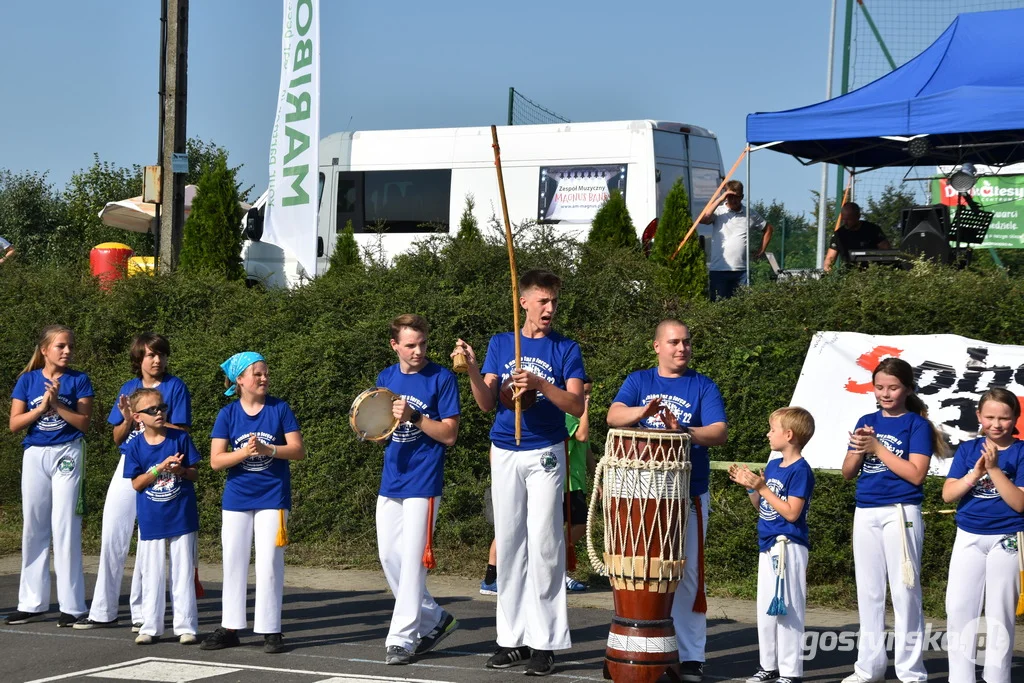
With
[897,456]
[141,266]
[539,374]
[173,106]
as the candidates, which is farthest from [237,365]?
[173,106]

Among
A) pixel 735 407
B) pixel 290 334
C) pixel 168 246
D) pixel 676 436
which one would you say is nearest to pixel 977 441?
pixel 676 436

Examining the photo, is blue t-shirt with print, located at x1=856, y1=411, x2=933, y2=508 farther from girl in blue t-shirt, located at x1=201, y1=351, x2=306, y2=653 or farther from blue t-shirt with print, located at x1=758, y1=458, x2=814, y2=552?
girl in blue t-shirt, located at x1=201, y1=351, x2=306, y2=653

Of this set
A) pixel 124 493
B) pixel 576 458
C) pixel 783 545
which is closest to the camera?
pixel 783 545

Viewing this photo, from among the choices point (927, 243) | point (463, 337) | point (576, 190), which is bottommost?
point (463, 337)

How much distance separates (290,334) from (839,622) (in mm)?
6387

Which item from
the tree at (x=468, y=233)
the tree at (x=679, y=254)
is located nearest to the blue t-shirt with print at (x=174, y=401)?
the tree at (x=468, y=233)

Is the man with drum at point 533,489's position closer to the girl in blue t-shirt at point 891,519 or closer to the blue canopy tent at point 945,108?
the girl in blue t-shirt at point 891,519

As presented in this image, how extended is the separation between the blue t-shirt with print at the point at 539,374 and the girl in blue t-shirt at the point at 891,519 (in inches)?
62.8

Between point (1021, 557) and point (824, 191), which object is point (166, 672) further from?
point (824, 191)

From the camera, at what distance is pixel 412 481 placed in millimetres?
7422

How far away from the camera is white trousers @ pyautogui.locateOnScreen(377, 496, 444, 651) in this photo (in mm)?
7355

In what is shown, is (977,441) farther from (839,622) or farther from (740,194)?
(740,194)

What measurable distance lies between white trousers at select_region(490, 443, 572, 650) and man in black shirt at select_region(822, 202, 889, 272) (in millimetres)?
7509

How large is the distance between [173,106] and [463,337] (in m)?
5.69
